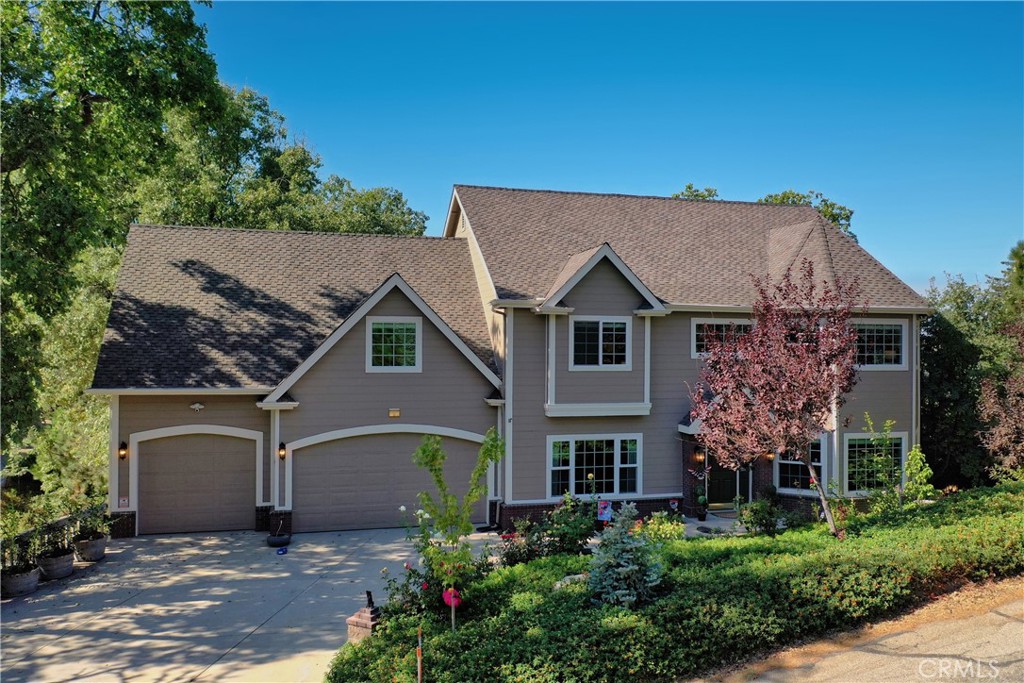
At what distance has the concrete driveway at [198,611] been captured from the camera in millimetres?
8461

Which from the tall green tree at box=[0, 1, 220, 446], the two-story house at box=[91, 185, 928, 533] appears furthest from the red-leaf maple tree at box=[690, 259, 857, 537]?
the tall green tree at box=[0, 1, 220, 446]

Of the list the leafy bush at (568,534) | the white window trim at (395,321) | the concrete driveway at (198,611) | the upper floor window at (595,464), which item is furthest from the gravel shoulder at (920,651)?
the white window trim at (395,321)

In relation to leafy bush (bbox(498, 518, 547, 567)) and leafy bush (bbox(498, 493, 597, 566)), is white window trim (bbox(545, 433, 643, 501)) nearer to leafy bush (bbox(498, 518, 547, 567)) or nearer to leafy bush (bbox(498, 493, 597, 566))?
leafy bush (bbox(498, 493, 597, 566))

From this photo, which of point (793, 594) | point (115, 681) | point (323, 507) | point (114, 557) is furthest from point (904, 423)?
point (114, 557)

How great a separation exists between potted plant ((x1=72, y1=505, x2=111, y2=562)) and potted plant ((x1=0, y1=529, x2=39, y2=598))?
4.00 ft

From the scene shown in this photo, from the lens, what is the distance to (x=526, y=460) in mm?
15922

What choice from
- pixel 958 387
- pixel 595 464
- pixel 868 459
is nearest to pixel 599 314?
pixel 595 464

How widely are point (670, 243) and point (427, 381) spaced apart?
8432 millimetres

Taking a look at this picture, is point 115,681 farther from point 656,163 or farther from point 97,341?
point 656,163

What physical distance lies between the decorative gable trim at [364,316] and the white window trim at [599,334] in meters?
1.95

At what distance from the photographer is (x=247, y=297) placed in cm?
1762

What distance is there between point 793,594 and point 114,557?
42.6 ft

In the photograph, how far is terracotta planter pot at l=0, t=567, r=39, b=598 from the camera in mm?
11148

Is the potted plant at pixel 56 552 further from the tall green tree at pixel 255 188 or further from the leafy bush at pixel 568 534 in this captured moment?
the tall green tree at pixel 255 188
